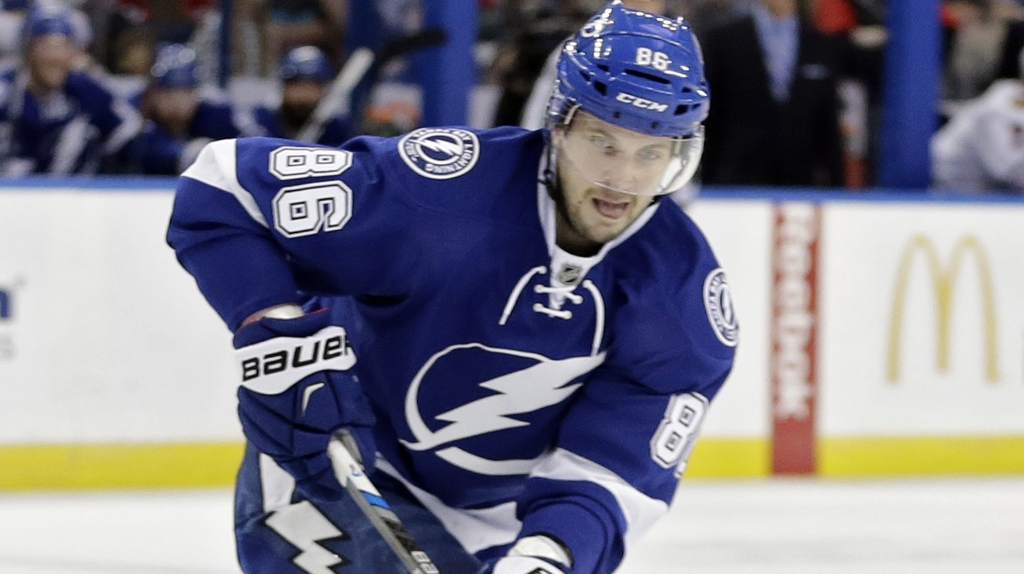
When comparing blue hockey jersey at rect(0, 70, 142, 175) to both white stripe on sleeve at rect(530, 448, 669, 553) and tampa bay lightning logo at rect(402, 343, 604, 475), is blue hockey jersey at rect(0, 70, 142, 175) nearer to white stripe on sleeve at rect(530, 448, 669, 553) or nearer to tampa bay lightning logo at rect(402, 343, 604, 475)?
tampa bay lightning logo at rect(402, 343, 604, 475)

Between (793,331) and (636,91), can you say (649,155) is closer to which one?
(636,91)

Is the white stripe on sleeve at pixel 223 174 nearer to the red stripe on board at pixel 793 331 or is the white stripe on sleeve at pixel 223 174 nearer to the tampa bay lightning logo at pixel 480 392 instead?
the tampa bay lightning logo at pixel 480 392

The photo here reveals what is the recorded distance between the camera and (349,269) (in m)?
2.33

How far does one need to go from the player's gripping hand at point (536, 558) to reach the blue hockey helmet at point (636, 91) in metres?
0.51

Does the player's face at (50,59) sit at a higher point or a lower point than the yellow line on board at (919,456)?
higher

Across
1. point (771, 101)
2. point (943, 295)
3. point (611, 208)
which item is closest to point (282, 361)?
point (611, 208)

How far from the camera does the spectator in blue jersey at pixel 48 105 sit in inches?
209

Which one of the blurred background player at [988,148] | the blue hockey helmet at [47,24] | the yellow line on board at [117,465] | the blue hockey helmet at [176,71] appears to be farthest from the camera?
the blurred background player at [988,148]

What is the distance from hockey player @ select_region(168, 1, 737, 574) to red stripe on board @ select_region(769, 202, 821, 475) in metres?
3.22

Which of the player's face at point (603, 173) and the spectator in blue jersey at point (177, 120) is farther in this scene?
the spectator in blue jersey at point (177, 120)

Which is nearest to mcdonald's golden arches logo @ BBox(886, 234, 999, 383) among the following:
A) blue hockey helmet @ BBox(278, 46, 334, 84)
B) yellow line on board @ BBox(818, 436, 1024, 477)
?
yellow line on board @ BBox(818, 436, 1024, 477)

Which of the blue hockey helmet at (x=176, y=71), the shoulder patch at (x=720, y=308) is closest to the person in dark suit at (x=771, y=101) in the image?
the blue hockey helmet at (x=176, y=71)

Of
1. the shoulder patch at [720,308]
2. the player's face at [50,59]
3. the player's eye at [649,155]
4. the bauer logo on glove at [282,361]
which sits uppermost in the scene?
the player's eye at [649,155]

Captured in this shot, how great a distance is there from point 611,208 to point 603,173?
6cm
